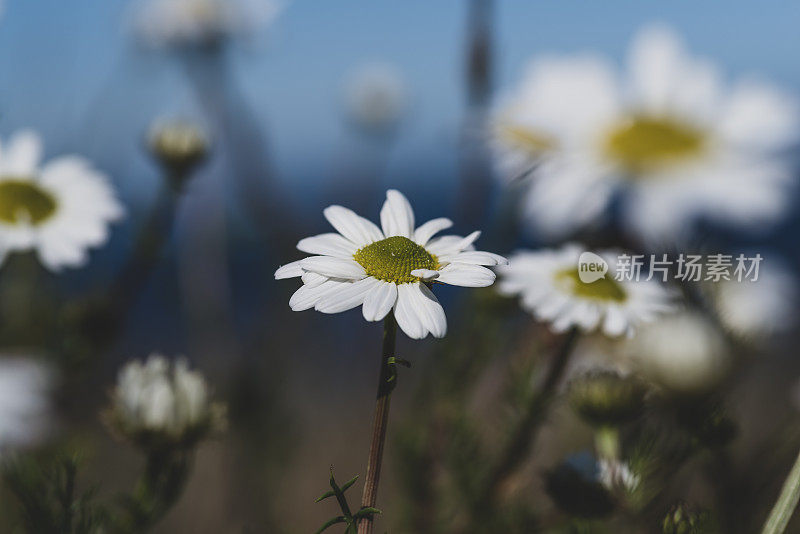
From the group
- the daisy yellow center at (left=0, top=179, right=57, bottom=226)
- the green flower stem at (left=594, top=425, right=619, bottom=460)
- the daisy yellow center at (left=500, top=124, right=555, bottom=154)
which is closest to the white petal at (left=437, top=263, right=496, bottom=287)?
the green flower stem at (left=594, top=425, right=619, bottom=460)

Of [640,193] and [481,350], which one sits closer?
[640,193]

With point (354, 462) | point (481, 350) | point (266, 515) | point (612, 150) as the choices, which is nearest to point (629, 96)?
point (612, 150)

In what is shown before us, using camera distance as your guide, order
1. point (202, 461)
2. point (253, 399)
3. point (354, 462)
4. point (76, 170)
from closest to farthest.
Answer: point (76, 170)
point (253, 399)
point (354, 462)
point (202, 461)

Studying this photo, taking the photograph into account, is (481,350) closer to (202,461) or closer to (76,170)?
(76,170)

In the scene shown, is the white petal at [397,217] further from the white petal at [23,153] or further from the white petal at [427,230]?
the white petal at [23,153]

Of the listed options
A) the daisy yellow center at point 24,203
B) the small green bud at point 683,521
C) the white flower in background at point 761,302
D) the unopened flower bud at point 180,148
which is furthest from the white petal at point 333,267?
the unopened flower bud at point 180,148
